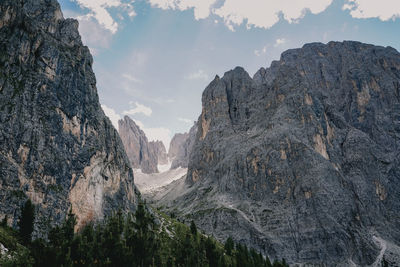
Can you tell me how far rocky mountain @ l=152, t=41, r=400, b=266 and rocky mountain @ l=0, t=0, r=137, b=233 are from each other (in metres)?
59.9

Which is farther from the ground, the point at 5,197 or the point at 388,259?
the point at 5,197

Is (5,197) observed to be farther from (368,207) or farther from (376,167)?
(376,167)

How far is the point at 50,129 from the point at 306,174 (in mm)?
104565

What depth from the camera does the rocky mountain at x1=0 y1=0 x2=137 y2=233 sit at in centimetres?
6259

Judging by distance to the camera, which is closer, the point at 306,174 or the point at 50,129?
the point at 50,129

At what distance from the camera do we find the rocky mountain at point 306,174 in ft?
379

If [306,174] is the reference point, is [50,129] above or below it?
above

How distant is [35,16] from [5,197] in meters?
58.7

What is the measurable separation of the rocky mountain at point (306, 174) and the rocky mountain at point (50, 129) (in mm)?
59890

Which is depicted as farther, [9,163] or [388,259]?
[388,259]

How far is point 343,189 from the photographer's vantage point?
131 m

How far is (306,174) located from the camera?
133375mm

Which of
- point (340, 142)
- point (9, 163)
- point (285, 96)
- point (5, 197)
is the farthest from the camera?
point (285, 96)

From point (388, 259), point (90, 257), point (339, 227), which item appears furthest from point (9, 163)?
point (388, 259)
